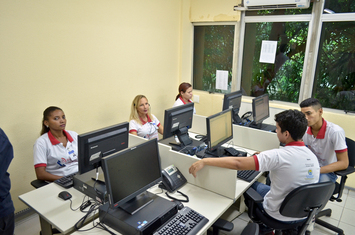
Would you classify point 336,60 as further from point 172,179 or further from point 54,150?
point 54,150

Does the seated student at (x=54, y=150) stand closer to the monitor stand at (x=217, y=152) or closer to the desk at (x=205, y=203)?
the desk at (x=205, y=203)

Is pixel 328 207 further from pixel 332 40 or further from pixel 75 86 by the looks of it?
pixel 75 86

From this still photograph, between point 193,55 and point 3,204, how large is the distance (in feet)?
12.3

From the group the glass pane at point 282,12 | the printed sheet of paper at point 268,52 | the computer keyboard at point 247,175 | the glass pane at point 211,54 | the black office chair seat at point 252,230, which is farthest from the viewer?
the glass pane at point 211,54

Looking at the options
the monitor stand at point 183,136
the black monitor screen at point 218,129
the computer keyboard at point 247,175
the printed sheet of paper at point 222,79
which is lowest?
the computer keyboard at point 247,175

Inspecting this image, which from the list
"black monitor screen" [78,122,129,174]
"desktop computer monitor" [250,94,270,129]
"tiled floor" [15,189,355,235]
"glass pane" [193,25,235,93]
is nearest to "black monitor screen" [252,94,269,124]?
"desktop computer monitor" [250,94,270,129]

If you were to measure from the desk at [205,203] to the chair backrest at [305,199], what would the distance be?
403 millimetres

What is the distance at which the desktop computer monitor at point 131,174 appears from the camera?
4.81 feet

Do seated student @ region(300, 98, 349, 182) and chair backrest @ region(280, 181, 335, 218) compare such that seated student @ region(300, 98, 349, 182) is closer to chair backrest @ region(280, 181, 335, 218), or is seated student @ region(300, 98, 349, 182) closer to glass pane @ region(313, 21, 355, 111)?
chair backrest @ region(280, 181, 335, 218)

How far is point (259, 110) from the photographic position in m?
3.25

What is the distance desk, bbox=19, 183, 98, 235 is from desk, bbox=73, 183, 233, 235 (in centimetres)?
12

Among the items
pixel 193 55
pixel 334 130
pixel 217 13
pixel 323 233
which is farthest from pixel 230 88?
pixel 323 233

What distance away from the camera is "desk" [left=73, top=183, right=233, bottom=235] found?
1.66 m

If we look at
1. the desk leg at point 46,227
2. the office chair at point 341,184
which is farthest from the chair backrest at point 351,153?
the desk leg at point 46,227
